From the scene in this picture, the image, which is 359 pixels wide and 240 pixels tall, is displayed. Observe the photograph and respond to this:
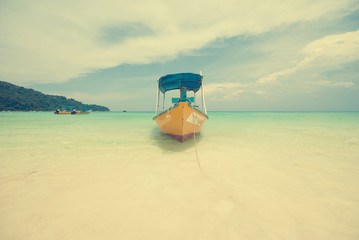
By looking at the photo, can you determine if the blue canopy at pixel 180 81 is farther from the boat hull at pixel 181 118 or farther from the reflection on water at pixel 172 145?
the reflection on water at pixel 172 145

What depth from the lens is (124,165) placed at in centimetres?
421

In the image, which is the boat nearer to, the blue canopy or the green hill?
the blue canopy

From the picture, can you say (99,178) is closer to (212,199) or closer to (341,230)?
(212,199)

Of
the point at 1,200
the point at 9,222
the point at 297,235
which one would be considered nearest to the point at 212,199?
the point at 297,235

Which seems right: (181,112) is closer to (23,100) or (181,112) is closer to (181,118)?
(181,118)

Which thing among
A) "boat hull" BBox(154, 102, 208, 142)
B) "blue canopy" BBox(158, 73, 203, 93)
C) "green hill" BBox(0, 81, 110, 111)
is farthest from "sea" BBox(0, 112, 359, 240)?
"green hill" BBox(0, 81, 110, 111)

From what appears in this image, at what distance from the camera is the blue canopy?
7838 mm

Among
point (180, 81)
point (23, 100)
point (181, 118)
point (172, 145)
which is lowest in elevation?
point (172, 145)

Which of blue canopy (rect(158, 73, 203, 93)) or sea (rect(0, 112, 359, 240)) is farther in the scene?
blue canopy (rect(158, 73, 203, 93))

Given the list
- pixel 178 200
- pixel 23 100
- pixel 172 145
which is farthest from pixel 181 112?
pixel 23 100

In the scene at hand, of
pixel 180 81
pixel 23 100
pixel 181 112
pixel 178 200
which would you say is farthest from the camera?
pixel 23 100

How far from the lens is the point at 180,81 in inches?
324

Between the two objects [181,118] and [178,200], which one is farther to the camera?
[181,118]

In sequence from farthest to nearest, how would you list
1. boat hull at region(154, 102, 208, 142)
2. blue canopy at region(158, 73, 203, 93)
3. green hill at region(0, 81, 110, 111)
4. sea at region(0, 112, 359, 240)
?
green hill at region(0, 81, 110, 111) < blue canopy at region(158, 73, 203, 93) < boat hull at region(154, 102, 208, 142) < sea at region(0, 112, 359, 240)
